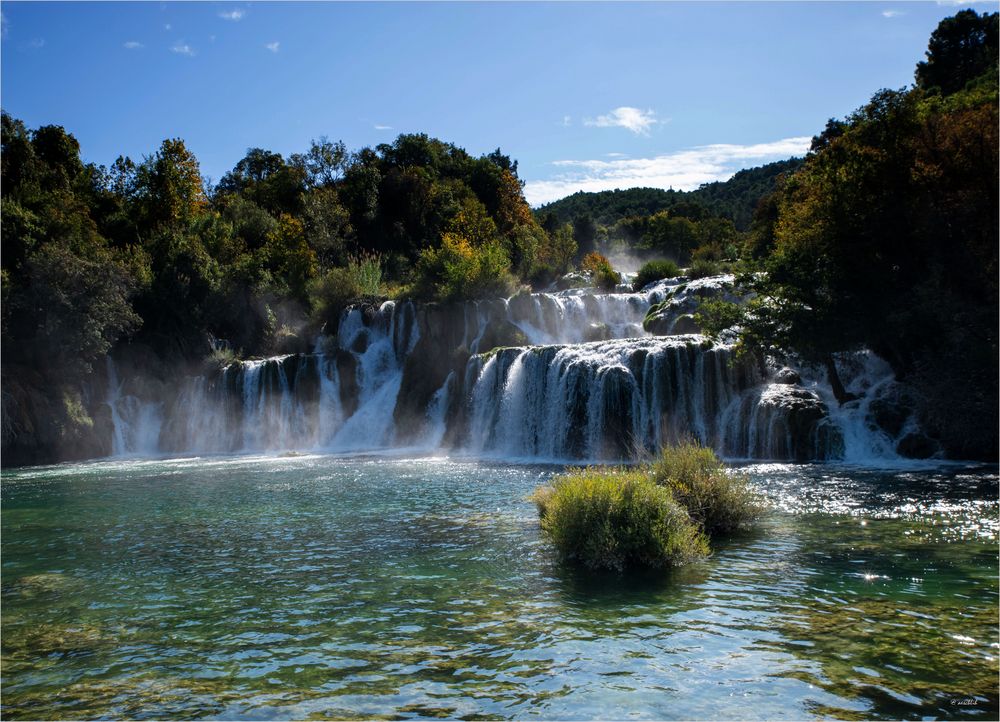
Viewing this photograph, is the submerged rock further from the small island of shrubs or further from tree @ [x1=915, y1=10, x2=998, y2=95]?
tree @ [x1=915, y1=10, x2=998, y2=95]

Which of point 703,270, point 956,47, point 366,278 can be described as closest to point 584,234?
point 956,47

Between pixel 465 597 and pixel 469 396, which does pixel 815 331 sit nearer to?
pixel 469 396

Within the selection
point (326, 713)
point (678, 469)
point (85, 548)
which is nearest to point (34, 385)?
point (85, 548)

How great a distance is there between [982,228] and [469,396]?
1973cm

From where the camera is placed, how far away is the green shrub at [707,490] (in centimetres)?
1305

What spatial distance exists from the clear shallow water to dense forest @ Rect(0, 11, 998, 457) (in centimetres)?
734

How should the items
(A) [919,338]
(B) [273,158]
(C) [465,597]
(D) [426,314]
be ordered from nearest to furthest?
1. (C) [465,597]
2. (A) [919,338]
3. (D) [426,314]
4. (B) [273,158]

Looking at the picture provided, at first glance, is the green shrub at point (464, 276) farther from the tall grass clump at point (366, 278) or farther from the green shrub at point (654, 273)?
the green shrub at point (654, 273)

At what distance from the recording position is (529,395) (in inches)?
1161

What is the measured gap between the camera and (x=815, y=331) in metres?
23.3

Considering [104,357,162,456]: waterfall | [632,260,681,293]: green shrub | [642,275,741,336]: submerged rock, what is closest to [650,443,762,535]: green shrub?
[642,275,741,336]: submerged rock

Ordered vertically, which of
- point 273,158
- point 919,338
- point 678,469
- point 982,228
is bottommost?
point 678,469

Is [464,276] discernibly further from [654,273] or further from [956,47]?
[956,47]

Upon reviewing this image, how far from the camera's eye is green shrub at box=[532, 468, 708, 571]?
1091cm
